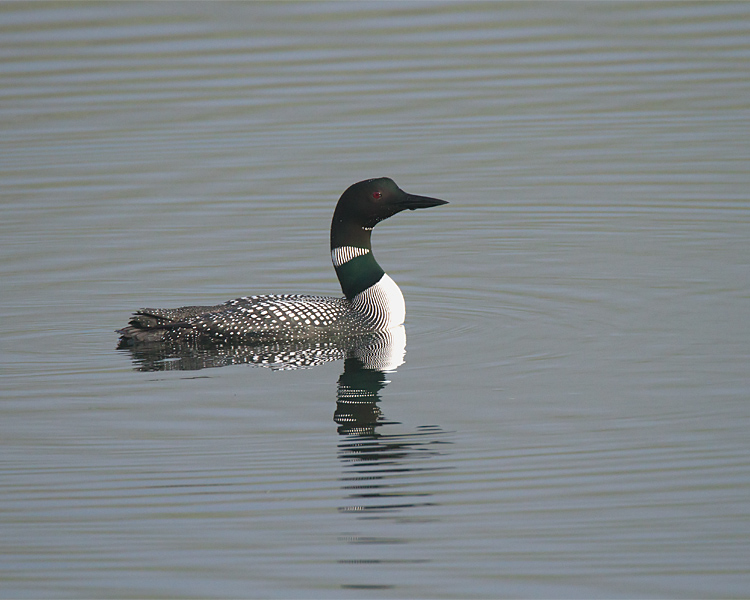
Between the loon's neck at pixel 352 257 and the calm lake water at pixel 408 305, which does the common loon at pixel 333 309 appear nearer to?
the loon's neck at pixel 352 257

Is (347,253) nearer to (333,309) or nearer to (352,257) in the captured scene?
(352,257)

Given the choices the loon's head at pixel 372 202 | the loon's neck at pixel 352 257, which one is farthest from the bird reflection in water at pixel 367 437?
the loon's head at pixel 372 202

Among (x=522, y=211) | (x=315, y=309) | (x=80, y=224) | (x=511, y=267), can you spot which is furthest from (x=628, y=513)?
(x=80, y=224)

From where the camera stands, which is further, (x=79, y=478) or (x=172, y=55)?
(x=172, y=55)

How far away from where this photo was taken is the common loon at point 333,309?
24.2 ft

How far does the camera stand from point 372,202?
25.8 feet

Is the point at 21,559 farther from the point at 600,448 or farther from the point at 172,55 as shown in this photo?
the point at 172,55

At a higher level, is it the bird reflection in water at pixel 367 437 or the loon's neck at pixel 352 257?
the loon's neck at pixel 352 257

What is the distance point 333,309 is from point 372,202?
27.3 inches

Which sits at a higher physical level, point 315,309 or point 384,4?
point 384,4

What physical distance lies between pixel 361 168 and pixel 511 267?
297 centimetres

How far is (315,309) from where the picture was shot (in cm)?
752

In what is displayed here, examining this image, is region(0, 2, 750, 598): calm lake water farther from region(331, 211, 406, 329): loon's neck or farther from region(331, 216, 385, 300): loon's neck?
region(331, 216, 385, 300): loon's neck

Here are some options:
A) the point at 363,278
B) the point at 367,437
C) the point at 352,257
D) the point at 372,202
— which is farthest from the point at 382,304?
the point at 367,437
